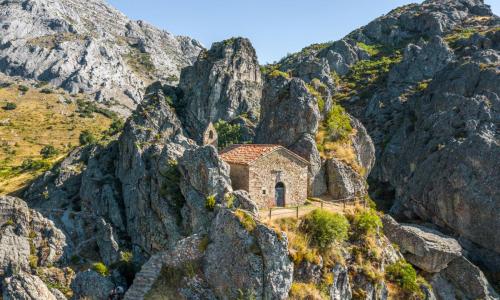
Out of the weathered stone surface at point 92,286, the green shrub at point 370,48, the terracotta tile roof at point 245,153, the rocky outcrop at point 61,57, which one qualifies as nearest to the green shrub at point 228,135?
the terracotta tile roof at point 245,153

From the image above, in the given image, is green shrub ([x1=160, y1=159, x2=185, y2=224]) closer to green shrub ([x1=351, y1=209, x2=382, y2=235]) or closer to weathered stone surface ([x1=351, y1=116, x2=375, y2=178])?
weathered stone surface ([x1=351, y1=116, x2=375, y2=178])

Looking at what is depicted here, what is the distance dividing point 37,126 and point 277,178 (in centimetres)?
11315

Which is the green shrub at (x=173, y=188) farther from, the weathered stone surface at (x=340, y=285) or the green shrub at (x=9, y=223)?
the weathered stone surface at (x=340, y=285)

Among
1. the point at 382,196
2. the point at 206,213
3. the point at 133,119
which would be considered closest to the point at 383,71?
the point at 382,196

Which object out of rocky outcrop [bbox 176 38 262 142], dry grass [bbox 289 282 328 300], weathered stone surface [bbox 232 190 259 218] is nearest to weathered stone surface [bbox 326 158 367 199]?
weathered stone surface [bbox 232 190 259 218]

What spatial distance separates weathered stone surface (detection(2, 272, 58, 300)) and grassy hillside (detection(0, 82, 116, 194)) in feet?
165

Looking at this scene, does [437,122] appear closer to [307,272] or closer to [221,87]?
[307,272]

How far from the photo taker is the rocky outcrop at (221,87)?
86.2 meters

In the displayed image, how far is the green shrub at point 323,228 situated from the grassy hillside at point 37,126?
2578 inches

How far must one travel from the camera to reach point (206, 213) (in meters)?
27.3

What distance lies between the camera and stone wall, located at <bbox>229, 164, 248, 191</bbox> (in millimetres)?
23672

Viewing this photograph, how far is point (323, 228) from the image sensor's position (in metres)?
19.7

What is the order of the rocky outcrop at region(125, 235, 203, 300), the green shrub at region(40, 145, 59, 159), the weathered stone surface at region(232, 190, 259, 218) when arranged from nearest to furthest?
the rocky outcrop at region(125, 235, 203, 300)
the weathered stone surface at region(232, 190, 259, 218)
the green shrub at region(40, 145, 59, 159)

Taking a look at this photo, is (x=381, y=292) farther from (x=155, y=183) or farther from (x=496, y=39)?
(x=496, y=39)
